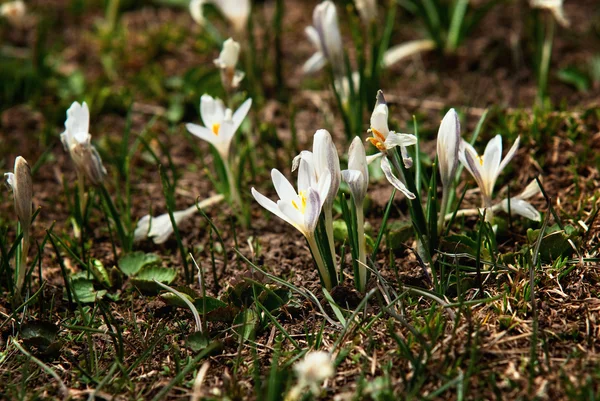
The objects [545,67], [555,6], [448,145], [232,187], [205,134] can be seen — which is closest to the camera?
[448,145]

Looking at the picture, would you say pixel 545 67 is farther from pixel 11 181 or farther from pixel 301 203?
pixel 11 181

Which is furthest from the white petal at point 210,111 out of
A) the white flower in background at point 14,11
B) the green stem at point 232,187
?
the white flower in background at point 14,11

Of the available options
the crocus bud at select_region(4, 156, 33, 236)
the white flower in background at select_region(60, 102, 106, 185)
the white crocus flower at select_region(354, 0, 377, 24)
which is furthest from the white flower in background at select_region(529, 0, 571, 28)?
the crocus bud at select_region(4, 156, 33, 236)

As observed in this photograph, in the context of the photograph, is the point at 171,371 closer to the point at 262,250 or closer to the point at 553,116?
the point at 262,250

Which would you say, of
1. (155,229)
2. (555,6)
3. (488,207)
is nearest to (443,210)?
(488,207)

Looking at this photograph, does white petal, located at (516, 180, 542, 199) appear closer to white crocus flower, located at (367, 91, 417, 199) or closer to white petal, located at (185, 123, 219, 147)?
white crocus flower, located at (367, 91, 417, 199)

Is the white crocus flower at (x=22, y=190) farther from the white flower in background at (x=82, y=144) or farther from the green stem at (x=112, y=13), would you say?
the green stem at (x=112, y=13)

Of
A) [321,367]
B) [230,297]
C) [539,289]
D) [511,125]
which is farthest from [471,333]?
[511,125]
